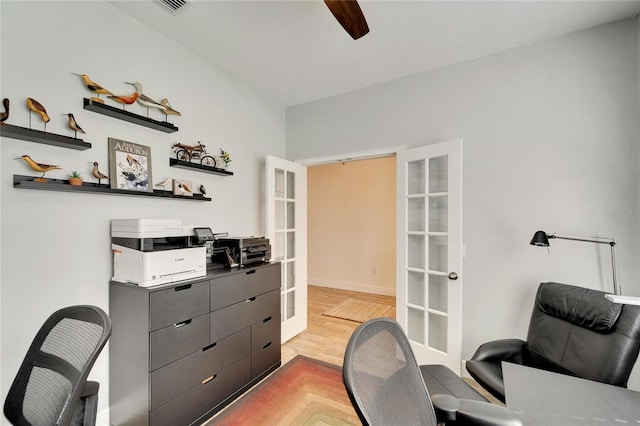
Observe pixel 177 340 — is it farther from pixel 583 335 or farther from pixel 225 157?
pixel 583 335

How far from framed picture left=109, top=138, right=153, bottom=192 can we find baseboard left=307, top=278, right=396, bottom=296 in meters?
4.15

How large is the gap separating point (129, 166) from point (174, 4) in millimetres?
1136

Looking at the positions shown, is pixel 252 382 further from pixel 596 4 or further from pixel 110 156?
pixel 596 4

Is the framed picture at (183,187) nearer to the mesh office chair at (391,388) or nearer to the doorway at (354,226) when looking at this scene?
the mesh office chair at (391,388)

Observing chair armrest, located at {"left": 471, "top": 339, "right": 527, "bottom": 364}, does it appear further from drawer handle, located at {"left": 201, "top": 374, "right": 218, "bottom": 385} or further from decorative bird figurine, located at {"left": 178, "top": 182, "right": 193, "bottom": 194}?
decorative bird figurine, located at {"left": 178, "top": 182, "right": 193, "bottom": 194}

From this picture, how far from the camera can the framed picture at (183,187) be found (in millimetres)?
2281

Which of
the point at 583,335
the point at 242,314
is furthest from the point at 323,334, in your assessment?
the point at 583,335

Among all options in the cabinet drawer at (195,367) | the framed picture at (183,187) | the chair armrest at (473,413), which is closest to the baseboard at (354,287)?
the cabinet drawer at (195,367)

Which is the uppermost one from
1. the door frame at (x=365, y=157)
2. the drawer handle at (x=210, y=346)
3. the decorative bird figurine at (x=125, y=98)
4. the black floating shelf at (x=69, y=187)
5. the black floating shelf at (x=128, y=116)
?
the decorative bird figurine at (x=125, y=98)

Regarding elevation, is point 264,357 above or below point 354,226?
below

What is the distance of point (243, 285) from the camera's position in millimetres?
2279

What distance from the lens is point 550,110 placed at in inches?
87.6

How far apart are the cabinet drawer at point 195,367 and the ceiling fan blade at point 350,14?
226 centimetres

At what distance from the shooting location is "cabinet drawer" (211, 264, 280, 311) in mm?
2061
